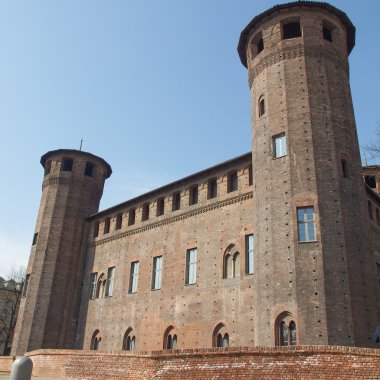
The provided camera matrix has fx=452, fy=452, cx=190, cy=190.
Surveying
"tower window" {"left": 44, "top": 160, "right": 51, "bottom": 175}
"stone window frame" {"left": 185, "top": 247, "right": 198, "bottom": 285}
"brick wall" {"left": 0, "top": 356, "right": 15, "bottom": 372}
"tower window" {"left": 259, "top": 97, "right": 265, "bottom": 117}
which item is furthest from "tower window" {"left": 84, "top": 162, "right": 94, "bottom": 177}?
"tower window" {"left": 259, "top": 97, "right": 265, "bottom": 117}

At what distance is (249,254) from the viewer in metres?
17.4

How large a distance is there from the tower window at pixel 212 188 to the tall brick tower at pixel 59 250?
10.0 meters

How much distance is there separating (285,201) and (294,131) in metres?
2.62

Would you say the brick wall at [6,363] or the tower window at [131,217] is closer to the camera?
the brick wall at [6,363]

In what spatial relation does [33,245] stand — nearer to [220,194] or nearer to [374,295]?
[220,194]

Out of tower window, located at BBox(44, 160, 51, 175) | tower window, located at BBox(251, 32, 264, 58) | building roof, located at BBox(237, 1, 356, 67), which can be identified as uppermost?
building roof, located at BBox(237, 1, 356, 67)

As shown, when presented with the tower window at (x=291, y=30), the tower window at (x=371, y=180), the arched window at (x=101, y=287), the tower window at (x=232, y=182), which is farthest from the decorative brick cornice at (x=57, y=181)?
the tower window at (x=371, y=180)

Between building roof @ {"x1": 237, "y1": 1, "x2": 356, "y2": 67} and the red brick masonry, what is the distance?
13.3 meters

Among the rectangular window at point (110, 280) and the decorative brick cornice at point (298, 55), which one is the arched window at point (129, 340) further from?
the decorative brick cornice at point (298, 55)

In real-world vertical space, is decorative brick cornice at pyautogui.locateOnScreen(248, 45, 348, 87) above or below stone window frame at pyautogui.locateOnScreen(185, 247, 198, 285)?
above

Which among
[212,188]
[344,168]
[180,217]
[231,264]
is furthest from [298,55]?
[180,217]

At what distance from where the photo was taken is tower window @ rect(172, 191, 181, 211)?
850 inches

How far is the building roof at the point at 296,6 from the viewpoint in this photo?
17.8m

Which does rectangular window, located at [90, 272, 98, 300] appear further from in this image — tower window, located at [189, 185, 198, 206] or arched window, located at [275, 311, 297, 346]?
arched window, located at [275, 311, 297, 346]
